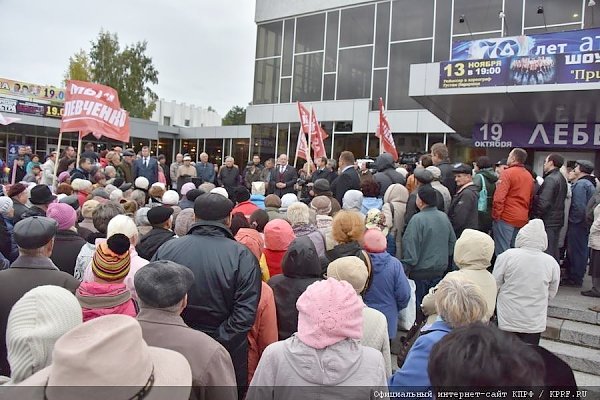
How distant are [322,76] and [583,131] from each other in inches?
470

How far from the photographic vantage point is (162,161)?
537 inches

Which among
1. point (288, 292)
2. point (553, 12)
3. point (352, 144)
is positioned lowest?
point (288, 292)

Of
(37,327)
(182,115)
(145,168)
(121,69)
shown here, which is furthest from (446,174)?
(182,115)

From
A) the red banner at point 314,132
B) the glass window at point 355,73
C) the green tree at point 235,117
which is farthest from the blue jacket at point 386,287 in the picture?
the green tree at point 235,117

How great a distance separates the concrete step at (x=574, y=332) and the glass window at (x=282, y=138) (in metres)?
18.3

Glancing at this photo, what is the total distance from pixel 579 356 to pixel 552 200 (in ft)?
7.67

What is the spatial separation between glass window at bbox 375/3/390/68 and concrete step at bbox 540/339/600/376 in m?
16.5

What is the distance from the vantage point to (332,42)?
848 inches

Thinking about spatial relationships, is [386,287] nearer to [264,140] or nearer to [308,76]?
[308,76]

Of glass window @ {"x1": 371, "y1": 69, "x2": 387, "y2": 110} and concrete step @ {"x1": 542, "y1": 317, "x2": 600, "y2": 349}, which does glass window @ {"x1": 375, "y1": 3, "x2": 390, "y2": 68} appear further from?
concrete step @ {"x1": 542, "y1": 317, "x2": 600, "y2": 349}

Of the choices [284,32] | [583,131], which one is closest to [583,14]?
[583,131]

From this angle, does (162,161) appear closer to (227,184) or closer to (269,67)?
(227,184)

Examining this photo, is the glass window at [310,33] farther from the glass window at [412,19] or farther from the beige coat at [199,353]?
the beige coat at [199,353]

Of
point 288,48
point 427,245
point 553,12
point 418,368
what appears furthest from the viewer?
point 288,48
